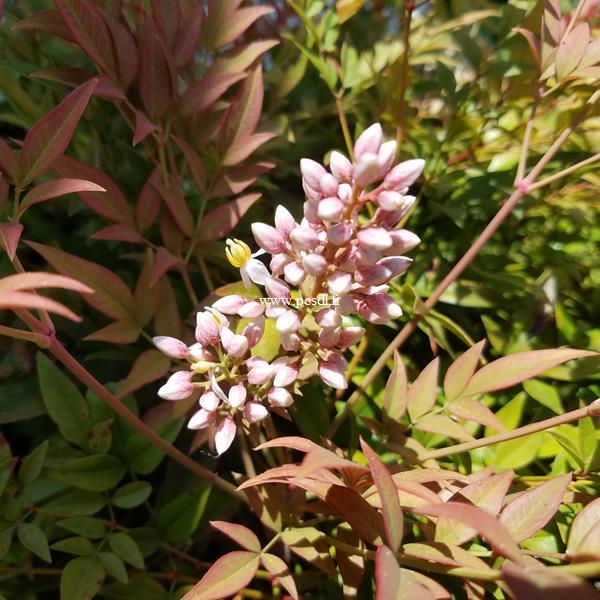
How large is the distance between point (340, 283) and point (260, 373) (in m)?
0.11

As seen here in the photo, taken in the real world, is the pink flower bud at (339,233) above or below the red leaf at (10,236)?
below

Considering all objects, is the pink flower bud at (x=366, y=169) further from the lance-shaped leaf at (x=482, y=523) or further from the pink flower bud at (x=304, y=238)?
the lance-shaped leaf at (x=482, y=523)

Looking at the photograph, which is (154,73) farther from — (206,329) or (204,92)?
(206,329)

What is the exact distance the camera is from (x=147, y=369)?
2.04ft

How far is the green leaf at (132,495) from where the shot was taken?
2.04 ft

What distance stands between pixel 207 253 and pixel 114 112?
0.90ft

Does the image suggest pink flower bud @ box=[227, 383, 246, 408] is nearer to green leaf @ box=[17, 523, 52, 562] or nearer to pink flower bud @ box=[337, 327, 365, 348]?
pink flower bud @ box=[337, 327, 365, 348]

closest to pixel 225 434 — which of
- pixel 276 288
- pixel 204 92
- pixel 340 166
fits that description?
pixel 276 288

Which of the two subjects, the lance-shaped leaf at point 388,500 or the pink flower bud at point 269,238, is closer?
the lance-shaped leaf at point 388,500

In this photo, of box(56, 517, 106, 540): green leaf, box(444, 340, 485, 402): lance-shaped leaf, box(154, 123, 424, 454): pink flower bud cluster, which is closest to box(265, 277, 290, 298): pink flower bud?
box(154, 123, 424, 454): pink flower bud cluster

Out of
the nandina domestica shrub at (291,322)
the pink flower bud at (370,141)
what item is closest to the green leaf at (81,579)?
the nandina domestica shrub at (291,322)

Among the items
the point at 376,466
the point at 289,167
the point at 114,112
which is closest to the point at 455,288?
the point at 289,167

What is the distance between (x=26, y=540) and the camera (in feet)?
1.89

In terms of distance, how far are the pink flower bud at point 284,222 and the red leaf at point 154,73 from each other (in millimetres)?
248
